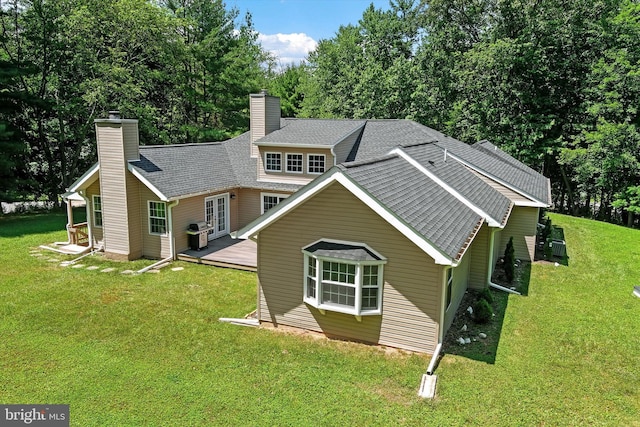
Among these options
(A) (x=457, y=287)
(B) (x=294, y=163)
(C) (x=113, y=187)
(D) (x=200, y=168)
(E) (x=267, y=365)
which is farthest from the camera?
(B) (x=294, y=163)

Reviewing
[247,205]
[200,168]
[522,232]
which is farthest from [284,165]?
[522,232]

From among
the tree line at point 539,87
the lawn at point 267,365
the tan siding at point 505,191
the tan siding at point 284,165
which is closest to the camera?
the lawn at point 267,365

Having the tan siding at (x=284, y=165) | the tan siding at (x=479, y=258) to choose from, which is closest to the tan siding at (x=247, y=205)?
the tan siding at (x=284, y=165)

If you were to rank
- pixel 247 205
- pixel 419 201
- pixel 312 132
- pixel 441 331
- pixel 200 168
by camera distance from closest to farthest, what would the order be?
pixel 441 331 → pixel 419 201 → pixel 200 168 → pixel 247 205 → pixel 312 132

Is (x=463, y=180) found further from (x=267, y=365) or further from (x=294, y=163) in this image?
(x=267, y=365)

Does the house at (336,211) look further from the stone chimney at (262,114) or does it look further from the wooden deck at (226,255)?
the wooden deck at (226,255)

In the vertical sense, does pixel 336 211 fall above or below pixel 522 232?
above

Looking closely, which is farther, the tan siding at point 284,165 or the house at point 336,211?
the tan siding at point 284,165

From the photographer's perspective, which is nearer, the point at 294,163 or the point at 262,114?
the point at 294,163
